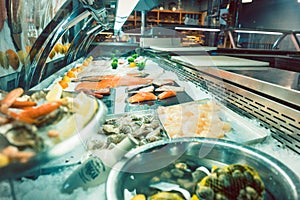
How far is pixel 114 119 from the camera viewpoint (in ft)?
4.28

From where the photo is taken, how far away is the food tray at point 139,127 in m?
0.97

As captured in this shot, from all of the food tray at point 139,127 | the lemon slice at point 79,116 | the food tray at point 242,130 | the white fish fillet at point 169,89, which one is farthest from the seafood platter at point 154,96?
the lemon slice at point 79,116

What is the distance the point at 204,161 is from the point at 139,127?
0.50 metres

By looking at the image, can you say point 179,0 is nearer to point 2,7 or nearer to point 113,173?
point 2,7

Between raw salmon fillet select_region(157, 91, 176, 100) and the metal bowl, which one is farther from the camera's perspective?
raw salmon fillet select_region(157, 91, 176, 100)

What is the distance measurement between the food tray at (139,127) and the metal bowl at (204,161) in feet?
0.59

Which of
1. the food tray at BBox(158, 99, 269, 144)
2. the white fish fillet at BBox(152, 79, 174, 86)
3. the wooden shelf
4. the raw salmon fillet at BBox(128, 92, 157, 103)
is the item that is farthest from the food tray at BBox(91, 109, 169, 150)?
the wooden shelf

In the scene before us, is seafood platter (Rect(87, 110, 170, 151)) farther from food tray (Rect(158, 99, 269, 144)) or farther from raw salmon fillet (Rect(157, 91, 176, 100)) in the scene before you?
raw salmon fillet (Rect(157, 91, 176, 100))

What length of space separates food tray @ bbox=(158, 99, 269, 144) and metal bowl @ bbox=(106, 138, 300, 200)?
0.89ft

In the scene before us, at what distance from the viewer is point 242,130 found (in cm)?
112

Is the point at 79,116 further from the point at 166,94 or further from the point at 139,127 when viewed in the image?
the point at 166,94

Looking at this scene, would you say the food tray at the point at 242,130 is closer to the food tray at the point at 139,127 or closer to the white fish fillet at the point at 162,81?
the food tray at the point at 139,127

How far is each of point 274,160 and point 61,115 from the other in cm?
64

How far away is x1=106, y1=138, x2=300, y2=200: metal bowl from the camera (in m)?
0.60
